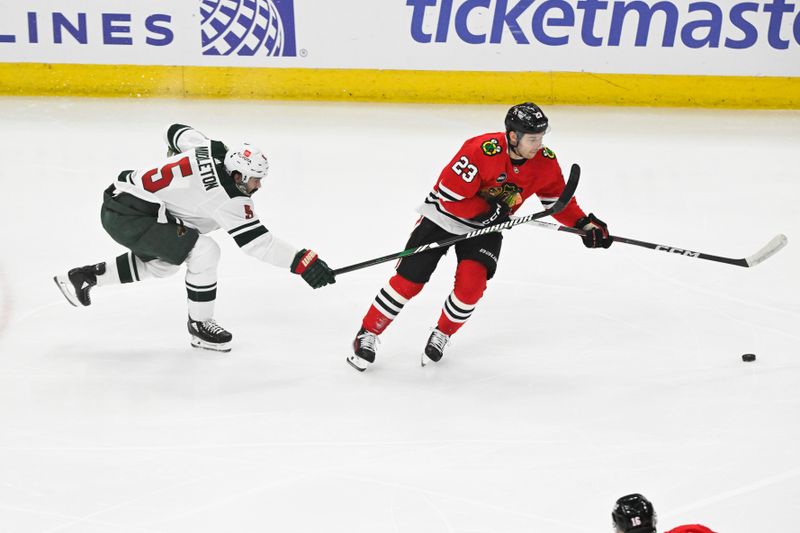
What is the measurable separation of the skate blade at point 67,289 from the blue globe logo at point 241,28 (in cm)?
383

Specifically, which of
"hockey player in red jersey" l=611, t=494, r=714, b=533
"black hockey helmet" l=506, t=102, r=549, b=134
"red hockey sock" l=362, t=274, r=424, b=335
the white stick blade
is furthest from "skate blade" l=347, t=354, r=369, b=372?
"hockey player in red jersey" l=611, t=494, r=714, b=533

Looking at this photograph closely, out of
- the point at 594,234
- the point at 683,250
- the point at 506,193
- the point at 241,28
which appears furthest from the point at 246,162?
the point at 241,28

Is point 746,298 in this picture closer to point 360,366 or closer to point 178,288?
point 360,366

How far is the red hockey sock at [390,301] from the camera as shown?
3400 mm

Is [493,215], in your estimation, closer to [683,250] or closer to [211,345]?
[683,250]

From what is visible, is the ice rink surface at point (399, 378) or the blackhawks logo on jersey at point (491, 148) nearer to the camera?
the ice rink surface at point (399, 378)

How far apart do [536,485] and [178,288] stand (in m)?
1.96

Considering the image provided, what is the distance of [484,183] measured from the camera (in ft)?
11.2

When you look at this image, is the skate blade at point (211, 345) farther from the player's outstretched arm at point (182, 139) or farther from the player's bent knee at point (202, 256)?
the player's outstretched arm at point (182, 139)

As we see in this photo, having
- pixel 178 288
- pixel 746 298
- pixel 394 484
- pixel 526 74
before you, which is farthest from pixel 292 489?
pixel 526 74

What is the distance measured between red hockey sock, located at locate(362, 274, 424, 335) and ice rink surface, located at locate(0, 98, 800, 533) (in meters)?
0.15

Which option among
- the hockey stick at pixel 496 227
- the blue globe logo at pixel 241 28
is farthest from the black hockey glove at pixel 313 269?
the blue globe logo at pixel 241 28

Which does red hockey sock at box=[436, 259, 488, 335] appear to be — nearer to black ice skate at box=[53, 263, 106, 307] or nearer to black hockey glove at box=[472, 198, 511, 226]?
black hockey glove at box=[472, 198, 511, 226]

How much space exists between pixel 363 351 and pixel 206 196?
28.1 inches
